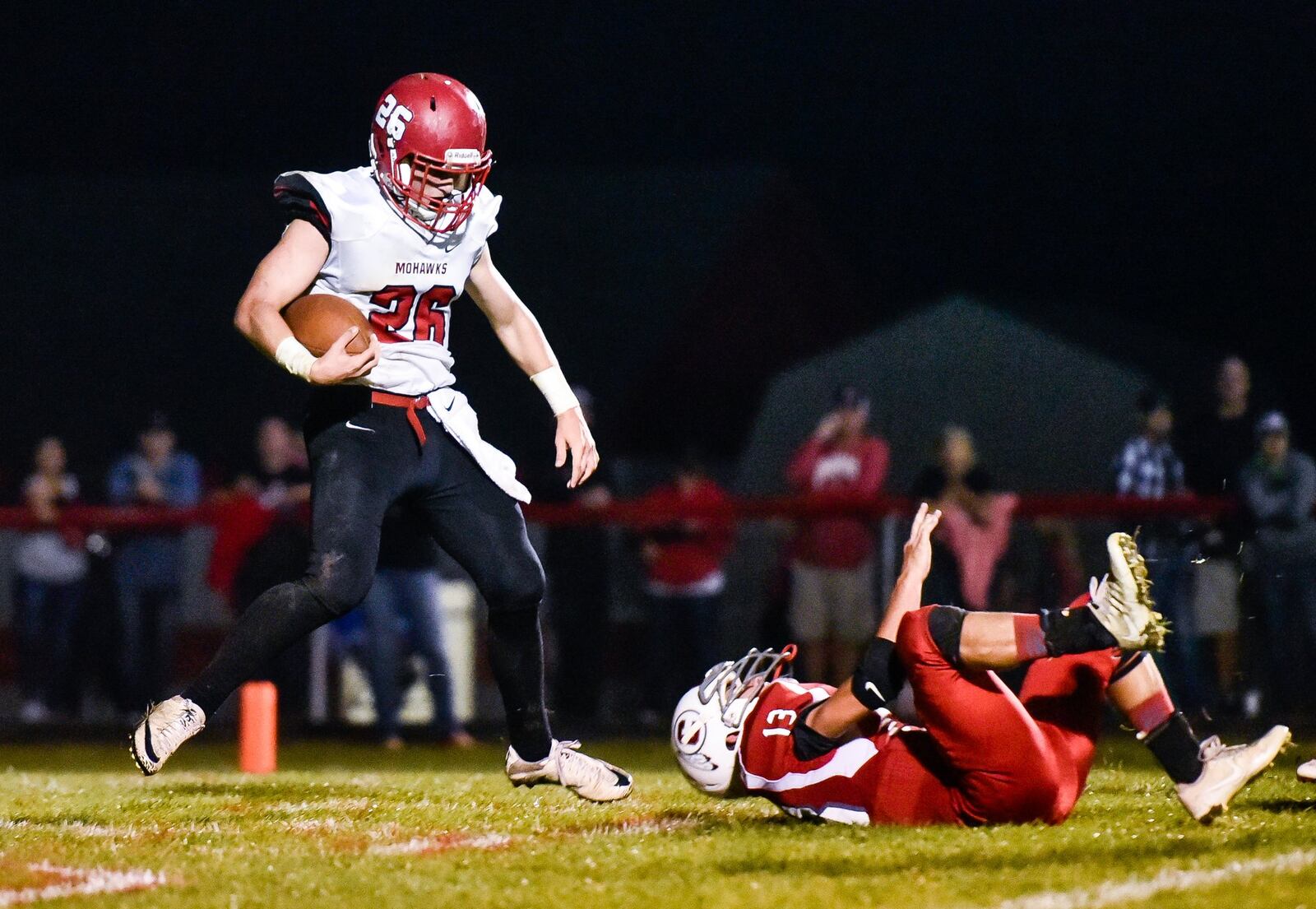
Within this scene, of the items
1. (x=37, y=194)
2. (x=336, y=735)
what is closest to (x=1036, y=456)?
(x=336, y=735)

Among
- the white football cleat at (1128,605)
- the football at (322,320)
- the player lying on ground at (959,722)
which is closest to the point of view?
the white football cleat at (1128,605)

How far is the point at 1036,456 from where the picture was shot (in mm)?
16359

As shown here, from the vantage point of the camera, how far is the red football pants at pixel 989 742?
409 centimetres

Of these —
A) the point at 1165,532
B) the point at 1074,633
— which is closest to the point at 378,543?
the point at 1074,633

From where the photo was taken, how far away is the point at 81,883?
3.84 meters

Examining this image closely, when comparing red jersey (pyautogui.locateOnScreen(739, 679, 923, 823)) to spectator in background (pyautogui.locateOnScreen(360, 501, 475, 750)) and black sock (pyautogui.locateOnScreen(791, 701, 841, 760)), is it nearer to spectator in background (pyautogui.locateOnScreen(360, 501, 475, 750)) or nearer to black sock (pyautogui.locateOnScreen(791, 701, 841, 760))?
black sock (pyautogui.locateOnScreen(791, 701, 841, 760))

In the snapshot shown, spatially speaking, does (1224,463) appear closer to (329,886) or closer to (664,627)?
(664,627)

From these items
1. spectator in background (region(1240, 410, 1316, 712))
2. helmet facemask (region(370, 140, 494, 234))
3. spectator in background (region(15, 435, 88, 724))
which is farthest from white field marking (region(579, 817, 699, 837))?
spectator in background (region(15, 435, 88, 724))

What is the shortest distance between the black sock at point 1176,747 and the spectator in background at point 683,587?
4.99 meters

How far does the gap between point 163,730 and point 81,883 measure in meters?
0.76

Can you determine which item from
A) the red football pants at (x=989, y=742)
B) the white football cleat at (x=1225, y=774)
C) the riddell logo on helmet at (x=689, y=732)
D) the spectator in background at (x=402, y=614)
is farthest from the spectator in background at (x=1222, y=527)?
the riddell logo on helmet at (x=689, y=732)

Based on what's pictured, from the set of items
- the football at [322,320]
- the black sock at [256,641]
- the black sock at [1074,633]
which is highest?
the football at [322,320]

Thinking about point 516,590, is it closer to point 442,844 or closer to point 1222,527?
point 442,844

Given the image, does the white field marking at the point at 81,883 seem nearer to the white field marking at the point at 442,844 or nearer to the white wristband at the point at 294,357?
the white field marking at the point at 442,844
